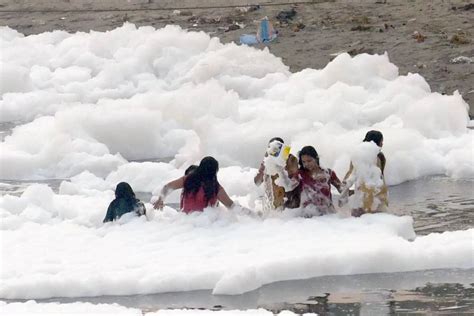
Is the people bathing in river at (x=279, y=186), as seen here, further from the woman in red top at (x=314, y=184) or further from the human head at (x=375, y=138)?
the human head at (x=375, y=138)

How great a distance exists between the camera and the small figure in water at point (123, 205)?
11.4 metres

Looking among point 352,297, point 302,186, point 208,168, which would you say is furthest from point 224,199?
point 352,297

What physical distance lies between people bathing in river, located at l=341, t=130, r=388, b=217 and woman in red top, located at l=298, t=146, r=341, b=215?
8.9 inches

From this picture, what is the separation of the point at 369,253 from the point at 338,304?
3.10ft

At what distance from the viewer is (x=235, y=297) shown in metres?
9.46

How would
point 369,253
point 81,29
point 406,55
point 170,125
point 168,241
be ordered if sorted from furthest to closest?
point 81,29
point 406,55
point 170,125
point 168,241
point 369,253

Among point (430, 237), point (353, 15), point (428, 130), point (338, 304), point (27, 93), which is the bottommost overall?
point (338, 304)

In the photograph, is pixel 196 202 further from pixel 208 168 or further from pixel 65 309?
pixel 65 309

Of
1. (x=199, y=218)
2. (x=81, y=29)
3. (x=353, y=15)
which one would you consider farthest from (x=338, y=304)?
(x=81, y=29)

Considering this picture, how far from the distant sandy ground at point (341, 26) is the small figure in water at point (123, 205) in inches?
287

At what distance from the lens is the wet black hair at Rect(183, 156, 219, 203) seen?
11262 millimetres

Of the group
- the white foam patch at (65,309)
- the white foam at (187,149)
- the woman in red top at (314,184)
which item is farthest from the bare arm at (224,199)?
the white foam patch at (65,309)

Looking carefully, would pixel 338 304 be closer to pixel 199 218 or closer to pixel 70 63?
pixel 199 218

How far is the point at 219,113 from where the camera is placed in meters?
16.6
